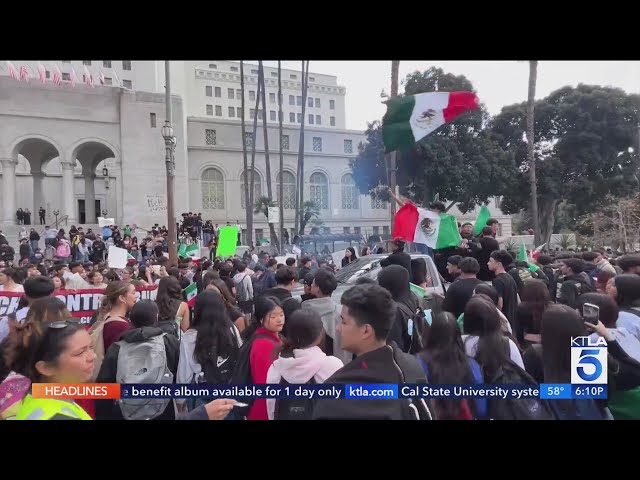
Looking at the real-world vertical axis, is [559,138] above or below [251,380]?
above

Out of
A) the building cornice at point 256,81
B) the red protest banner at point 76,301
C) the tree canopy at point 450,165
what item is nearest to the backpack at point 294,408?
the building cornice at point 256,81

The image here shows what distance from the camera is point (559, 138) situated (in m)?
5.13

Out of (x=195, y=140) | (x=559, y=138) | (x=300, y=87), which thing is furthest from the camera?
(x=195, y=140)

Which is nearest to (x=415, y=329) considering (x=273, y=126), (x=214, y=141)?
(x=273, y=126)

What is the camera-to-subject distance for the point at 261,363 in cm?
312

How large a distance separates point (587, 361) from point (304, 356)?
1694 mm

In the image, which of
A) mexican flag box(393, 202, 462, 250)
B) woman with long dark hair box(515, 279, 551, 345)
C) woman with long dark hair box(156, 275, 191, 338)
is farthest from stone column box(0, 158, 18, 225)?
woman with long dark hair box(515, 279, 551, 345)

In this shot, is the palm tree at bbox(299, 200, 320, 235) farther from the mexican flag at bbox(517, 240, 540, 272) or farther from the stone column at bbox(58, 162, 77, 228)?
the stone column at bbox(58, 162, 77, 228)

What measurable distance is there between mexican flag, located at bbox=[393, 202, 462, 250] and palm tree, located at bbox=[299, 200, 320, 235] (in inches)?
45.1

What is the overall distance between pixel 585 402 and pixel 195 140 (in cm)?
571

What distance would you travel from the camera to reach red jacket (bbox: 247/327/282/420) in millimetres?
3019

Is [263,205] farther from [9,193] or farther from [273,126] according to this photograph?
[9,193]
